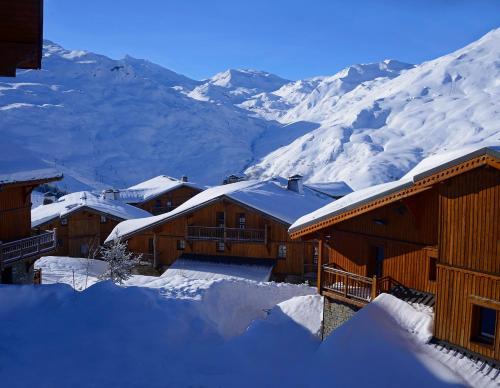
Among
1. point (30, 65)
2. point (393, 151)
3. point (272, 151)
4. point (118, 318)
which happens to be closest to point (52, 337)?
point (118, 318)

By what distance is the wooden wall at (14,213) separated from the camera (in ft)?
60.8

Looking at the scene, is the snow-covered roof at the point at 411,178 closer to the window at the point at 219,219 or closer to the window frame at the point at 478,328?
the window frame at the point at 478,328

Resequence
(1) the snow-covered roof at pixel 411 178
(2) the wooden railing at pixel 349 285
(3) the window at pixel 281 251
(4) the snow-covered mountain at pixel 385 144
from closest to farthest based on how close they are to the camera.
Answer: (1) the snow-covered roof at pixel 411 178 → (2) the wooden railing at pixel 349 285 → (3) the window at pixel 281 251 → (4) the snow-covered mountain at pixel 385 144

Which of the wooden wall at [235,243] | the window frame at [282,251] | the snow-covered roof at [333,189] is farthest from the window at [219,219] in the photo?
the snow-covered roof at [333,189]

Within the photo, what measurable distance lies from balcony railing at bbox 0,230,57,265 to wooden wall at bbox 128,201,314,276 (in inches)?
352

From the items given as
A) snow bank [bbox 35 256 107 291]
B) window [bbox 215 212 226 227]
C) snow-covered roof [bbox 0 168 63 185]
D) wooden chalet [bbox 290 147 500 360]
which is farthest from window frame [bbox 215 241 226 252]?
wooden chalet [bbox 290 147 500 360]

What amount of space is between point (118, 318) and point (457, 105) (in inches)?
8209

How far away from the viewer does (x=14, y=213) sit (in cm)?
1920

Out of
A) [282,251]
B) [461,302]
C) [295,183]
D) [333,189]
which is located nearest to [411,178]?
[461,302]

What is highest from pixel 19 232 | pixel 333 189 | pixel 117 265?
pixel 19 232

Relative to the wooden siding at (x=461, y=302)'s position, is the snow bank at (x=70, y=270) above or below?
below

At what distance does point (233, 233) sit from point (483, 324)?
59.4ft

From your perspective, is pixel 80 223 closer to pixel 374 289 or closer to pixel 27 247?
pixel 27 247

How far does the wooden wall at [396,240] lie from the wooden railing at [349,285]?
0.49m
